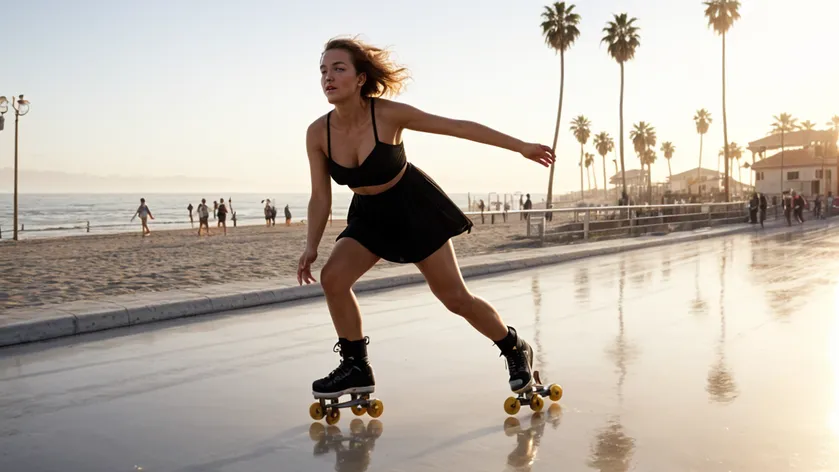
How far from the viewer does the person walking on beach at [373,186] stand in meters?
4.51

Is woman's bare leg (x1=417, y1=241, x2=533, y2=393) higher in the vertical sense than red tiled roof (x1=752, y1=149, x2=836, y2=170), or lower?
lower

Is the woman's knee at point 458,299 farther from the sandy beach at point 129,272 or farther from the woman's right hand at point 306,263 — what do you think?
the sandy beach at point 129,272

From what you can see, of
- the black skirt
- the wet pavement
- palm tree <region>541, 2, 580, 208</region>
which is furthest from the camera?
palm tree <region>541, 2, 580, 208</region>

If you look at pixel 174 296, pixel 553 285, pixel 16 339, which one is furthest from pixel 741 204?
pixel 16 339

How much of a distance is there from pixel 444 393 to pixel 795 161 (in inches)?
4029

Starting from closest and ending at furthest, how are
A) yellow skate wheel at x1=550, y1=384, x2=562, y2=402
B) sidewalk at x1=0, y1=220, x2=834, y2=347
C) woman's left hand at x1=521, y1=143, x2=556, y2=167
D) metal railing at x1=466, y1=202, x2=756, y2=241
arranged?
1. woman's left hand at x1=521, y1=143, x2=556, y2=167
2. yellow skate wheel at x1=550, y1=384, x2=562, y2=402
3. sidewalk at x1=0, y1=220, x2=834, y2=347
4. metal railing at x1=466, y1=202, x2=756, y2=241

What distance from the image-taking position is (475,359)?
6.62 meters

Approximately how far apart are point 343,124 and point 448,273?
96 centimetres

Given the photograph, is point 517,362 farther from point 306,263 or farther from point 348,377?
point 306,263

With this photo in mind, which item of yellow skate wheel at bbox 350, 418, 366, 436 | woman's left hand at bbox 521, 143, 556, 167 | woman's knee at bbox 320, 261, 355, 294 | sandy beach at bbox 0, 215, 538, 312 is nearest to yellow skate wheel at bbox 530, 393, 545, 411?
yellow skate wheel at bbox 350, 418, 366, 436

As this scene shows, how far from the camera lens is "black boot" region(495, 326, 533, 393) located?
191 inches

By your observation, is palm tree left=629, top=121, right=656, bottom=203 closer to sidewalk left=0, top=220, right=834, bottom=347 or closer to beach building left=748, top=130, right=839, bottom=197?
beach building left=748, top=130, right=839, bottom=197

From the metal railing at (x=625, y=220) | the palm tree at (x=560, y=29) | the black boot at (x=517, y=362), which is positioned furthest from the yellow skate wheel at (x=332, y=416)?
the palm tree at (x=560, y=29)

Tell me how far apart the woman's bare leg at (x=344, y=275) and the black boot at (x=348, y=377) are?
0.15 m
